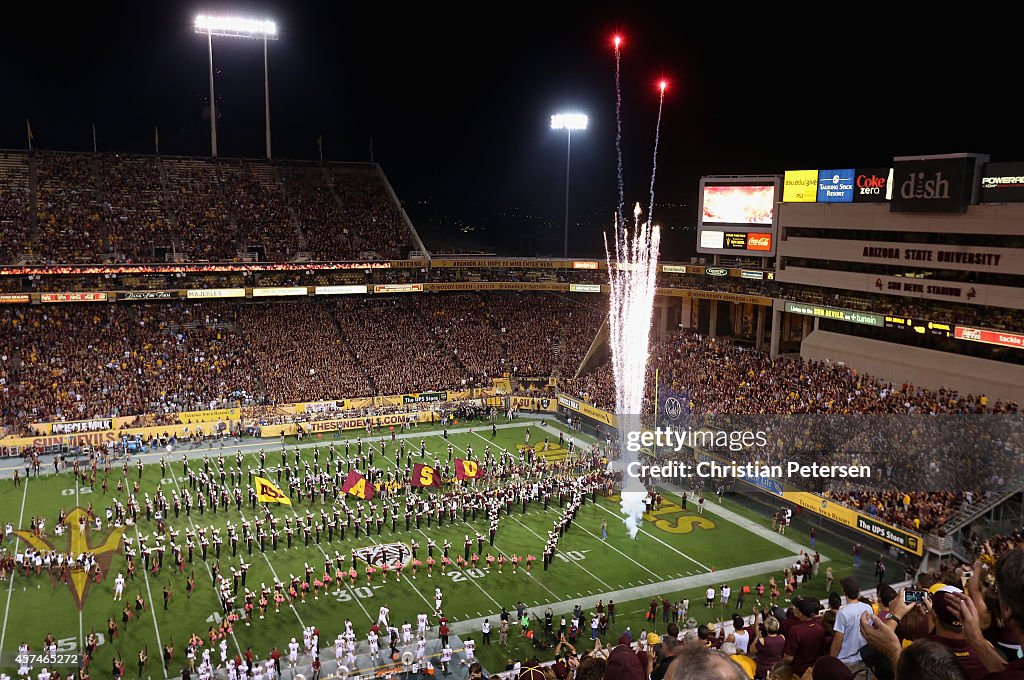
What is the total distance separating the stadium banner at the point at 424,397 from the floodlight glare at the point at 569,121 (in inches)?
810

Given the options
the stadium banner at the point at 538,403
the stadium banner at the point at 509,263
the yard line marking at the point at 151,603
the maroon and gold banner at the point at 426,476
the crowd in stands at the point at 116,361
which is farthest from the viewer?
the stadium banner at the point at 509,263

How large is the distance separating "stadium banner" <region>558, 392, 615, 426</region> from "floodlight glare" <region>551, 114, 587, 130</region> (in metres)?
19.4

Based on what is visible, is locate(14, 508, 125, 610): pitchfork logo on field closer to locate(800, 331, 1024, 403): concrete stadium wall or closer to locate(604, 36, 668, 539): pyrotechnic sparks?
locate(604, 36, 668, 539): pyrotechnic sparks

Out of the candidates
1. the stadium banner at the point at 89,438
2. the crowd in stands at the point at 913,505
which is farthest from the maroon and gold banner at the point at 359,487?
the crowd in stands at the point at 913,505

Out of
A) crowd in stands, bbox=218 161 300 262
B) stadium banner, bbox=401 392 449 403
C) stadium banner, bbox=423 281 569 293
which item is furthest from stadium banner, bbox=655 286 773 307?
crowd in stands, bbox=218 161 300 262

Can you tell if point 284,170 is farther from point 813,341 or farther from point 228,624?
point 228,624

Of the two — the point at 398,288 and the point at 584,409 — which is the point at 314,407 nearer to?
the point at 398,288

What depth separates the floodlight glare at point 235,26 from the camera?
1815 inches

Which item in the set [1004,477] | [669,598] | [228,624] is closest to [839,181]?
[1004,477]

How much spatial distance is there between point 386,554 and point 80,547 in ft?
29.4

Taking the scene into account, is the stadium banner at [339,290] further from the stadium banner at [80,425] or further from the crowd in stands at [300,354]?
the stadium banner at [80,425]

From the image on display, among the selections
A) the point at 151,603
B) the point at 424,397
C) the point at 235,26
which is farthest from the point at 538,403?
the point at 235,26

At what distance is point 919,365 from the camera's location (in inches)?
1247

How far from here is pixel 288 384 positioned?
39812mm
